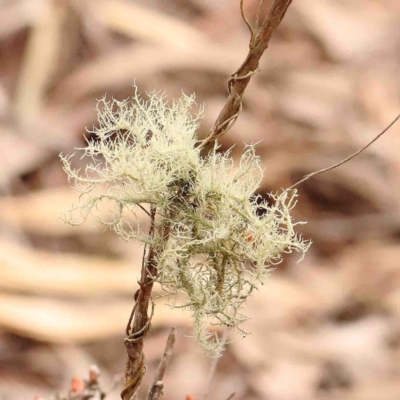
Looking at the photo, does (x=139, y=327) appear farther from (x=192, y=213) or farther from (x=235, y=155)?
(x=235, y=155)

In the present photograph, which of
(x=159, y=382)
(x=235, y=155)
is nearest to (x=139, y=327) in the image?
(x=159, y=382)

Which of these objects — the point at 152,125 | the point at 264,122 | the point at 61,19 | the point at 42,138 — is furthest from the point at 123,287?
the point at 152,125

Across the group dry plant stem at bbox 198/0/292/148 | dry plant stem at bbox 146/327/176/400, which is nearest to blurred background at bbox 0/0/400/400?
dry plant stem at bbox 146/327/176/400

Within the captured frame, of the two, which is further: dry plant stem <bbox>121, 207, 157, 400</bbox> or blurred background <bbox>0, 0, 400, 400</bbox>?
blurred background <bbox>0, 0, 400, 400</bbox>

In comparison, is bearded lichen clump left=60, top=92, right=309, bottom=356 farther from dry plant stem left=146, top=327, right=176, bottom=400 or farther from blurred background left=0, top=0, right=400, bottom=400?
blurred background left=0, top=0, right=400, bottom=400

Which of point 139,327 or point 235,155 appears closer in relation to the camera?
point 139,327

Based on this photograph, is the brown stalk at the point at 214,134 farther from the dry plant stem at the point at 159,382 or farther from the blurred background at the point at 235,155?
the blurred background at the point at 235,155
